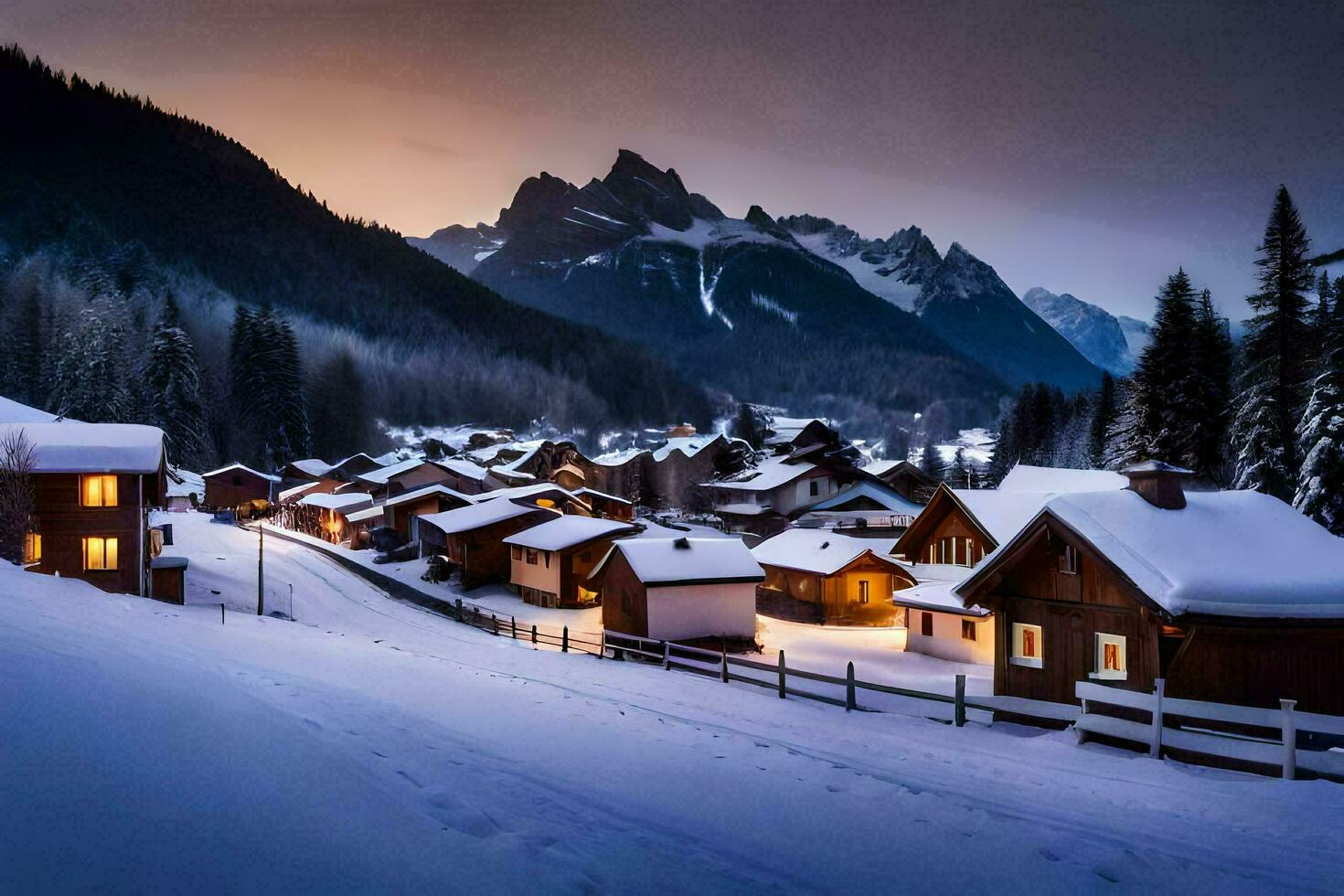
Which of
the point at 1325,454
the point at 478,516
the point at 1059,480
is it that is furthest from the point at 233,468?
the point at 1325,454

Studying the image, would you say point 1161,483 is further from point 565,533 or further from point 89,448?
point 89,448

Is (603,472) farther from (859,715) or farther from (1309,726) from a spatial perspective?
(1309,726)

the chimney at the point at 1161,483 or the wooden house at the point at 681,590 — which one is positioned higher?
the chimney at the point at 1161,483

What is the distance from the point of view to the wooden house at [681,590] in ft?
102

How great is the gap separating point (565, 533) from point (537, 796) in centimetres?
3563

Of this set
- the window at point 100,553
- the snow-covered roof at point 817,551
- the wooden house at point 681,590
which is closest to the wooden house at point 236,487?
the window at point 100,553

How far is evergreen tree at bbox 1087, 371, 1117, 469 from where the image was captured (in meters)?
A: 71.4

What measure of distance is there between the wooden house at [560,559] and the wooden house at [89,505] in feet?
63.4

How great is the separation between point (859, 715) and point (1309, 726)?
25.4 ft

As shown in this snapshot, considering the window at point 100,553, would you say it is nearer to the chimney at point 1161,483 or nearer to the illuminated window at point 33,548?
the illuminated window at point 33,548

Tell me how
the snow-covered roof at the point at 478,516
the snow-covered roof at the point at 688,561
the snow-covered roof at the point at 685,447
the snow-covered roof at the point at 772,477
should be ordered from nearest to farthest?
1. the snow-covered roof at the point at 688,561
2. the snow-covered roof at the point at 478,516
3. the snow-covered roof at the point at 772,477
4. the snow-covered roof at the point at 685,447

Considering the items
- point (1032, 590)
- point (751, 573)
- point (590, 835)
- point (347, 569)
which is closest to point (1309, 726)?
point (1032, 590)

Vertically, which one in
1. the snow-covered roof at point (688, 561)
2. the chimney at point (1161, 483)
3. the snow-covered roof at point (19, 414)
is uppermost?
the snow-covered roof at point (19, 414)

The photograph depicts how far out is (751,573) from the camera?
32.7 m
